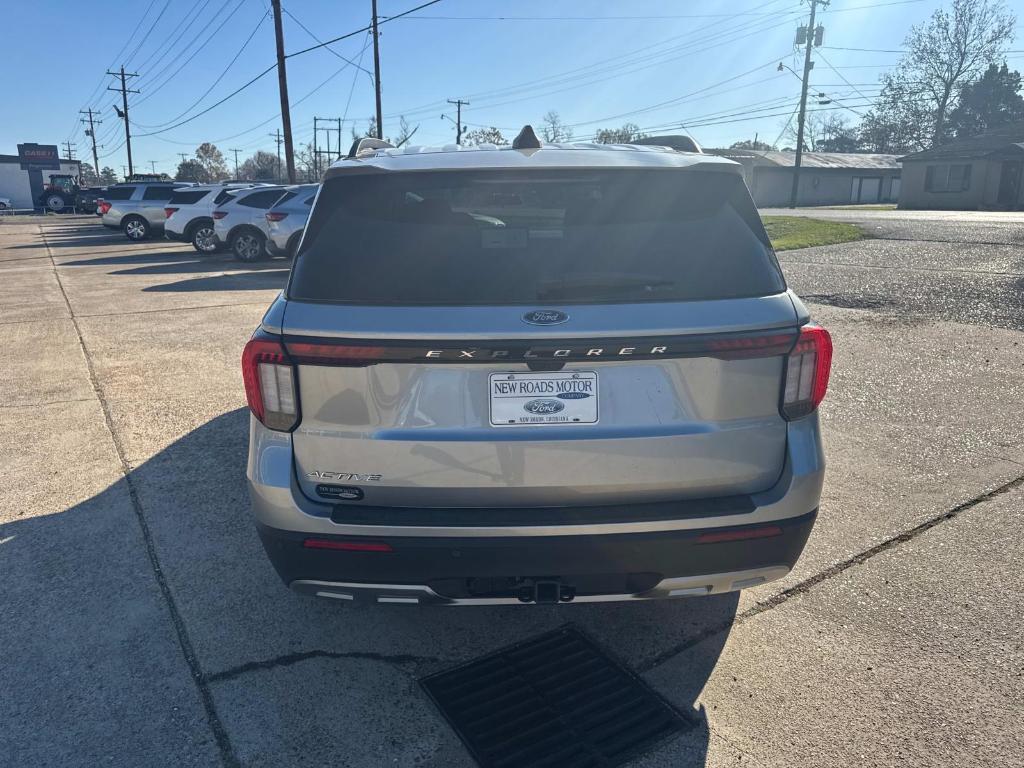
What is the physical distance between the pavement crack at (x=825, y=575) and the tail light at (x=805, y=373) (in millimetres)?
1093

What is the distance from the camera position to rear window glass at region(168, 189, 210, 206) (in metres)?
21.9

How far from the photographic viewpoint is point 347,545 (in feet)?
8.01

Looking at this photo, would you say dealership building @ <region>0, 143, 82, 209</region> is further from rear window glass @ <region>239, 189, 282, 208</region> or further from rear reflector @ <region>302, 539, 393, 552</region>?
rear reflector @ <region>302, 539, 393, 552</region>

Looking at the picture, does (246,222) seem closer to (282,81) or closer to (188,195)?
(188,195)

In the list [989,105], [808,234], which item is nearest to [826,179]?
[989,105]

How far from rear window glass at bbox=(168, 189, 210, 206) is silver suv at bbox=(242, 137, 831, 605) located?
70.9ft

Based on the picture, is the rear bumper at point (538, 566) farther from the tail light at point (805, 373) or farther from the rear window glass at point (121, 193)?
the rear window glass at point (121, 193)

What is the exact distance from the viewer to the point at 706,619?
127 inches

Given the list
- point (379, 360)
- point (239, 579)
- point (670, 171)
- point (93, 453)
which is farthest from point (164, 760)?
point (93, 453)

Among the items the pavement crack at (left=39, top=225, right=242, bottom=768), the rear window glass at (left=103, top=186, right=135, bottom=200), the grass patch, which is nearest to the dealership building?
the rear window glass at (left=103, top=186, right=135, bottom=200)

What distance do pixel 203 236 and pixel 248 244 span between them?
11.8 ft

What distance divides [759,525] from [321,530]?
142 cm

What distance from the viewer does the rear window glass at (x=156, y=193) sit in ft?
86.2

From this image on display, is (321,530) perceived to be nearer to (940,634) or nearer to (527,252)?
(527,252)
